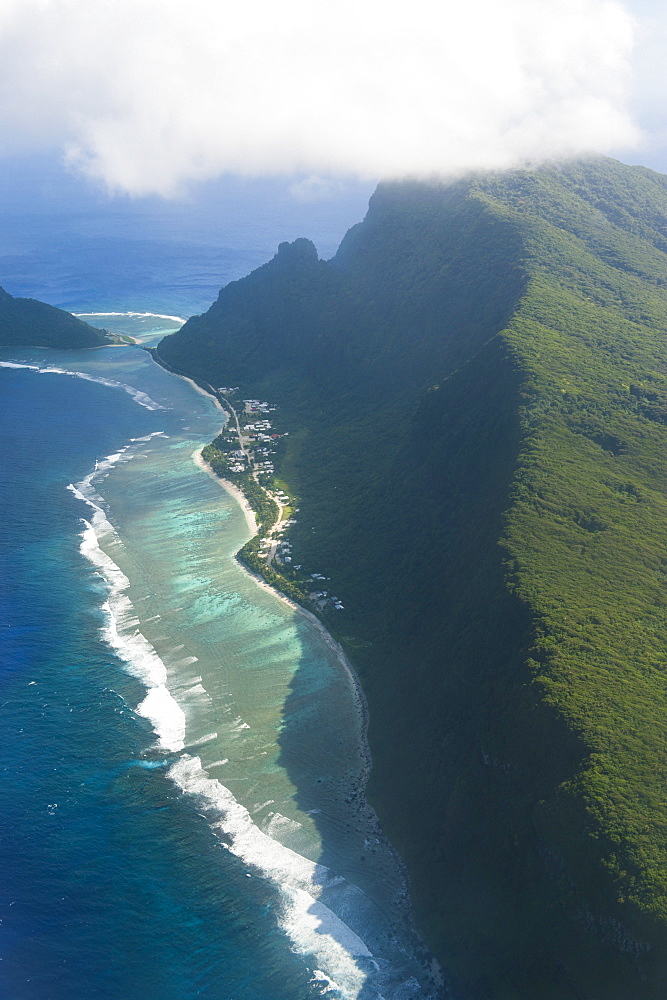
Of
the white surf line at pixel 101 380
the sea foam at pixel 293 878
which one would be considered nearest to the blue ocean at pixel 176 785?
the sea foam at pixel 293 878

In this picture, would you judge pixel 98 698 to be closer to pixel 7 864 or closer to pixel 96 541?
pixel 7 864

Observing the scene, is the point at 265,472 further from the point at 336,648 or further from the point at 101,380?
the point at 101,380

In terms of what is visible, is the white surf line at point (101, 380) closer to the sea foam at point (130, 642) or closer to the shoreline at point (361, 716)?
the shoreline at point (361, 716)

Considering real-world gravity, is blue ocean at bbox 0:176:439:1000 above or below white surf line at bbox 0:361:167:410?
below

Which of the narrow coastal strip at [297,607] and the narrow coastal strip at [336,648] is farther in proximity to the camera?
the narrow coastal strip at [297,607]

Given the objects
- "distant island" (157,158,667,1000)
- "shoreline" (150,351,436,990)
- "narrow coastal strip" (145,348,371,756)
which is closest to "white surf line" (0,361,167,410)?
"distant island" (157,158,667,1000)

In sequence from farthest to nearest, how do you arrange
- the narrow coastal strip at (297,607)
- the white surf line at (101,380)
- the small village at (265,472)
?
the white surf line at (101,380) → the small village at (265,472) → the narrow coastal strip at (297,607)

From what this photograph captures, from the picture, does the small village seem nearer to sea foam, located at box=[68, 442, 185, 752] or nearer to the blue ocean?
the blue ocean

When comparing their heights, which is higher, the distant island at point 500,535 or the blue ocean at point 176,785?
the distant island at point 500,535

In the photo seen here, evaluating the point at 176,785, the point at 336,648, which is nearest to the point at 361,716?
the point at 336,648
